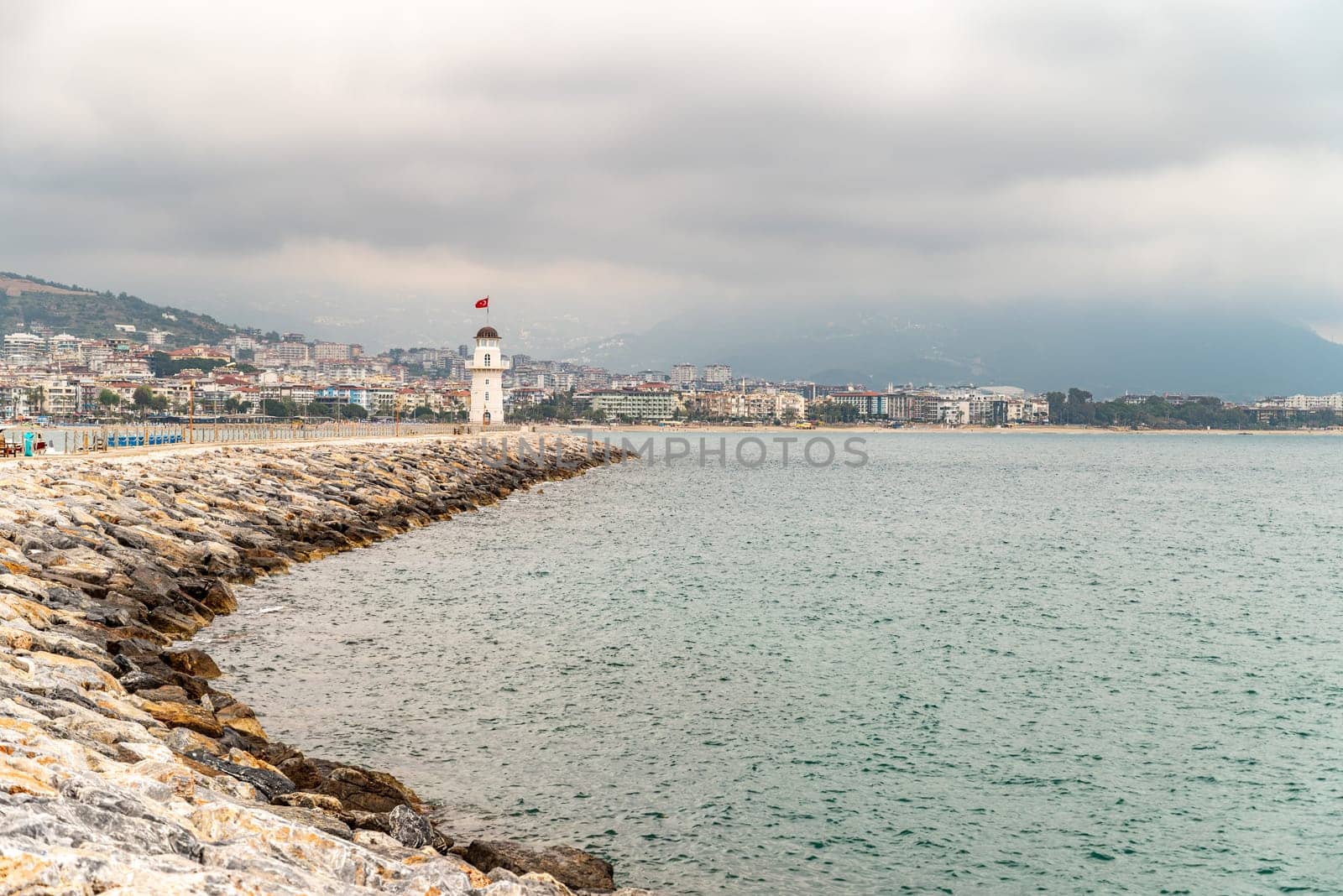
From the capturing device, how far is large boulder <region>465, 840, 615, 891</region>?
8.17 meters

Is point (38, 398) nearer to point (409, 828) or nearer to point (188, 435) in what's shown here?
point (188, 435)

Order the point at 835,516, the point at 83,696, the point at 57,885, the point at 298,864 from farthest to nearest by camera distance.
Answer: the point at 835,516
the point at 83,696
the point at 298,864
the point at 57,885

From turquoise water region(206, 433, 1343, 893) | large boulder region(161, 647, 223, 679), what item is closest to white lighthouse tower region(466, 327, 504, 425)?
turquoise water region(206, 433, 1343, 893)

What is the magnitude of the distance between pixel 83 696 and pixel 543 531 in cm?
2347

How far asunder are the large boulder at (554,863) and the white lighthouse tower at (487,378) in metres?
70.7

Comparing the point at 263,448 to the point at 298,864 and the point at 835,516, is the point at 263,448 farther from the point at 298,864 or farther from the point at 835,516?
the point at 298,864

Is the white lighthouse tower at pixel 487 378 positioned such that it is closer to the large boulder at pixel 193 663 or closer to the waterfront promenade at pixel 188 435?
the waterfront promenade at pixel 188 435

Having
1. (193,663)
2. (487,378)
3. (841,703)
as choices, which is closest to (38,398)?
(487,378)

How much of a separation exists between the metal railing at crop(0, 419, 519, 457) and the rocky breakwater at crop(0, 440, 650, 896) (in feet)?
47.8

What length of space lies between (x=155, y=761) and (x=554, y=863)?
3117 mm

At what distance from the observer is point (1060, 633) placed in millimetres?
18531

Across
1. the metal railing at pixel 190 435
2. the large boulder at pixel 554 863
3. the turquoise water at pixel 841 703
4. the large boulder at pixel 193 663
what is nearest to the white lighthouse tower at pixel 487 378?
the metal railing at pixel 190 435

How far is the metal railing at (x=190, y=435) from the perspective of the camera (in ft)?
119

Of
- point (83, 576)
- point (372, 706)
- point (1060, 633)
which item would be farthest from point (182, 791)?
point (1060, 633)
